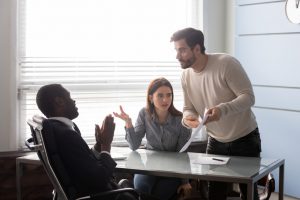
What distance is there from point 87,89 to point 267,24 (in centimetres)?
177

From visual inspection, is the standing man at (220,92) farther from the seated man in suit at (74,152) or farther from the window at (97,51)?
the window at (97,51)

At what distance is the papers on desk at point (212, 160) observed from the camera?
2.90 m

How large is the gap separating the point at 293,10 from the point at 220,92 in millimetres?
1490

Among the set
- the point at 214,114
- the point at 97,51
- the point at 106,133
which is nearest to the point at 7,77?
the point at 97,51

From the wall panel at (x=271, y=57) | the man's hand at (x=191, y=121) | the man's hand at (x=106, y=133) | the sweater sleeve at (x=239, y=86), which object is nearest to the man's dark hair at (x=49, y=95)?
the man's hand at (x=106, y=133)

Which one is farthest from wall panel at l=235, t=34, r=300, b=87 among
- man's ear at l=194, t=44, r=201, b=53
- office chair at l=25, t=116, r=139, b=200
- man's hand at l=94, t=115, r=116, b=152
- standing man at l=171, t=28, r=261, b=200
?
office chair at l=25, t=116, r=139, b=200

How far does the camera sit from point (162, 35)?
4.61m

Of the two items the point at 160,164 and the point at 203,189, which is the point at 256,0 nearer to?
the point at 203,189

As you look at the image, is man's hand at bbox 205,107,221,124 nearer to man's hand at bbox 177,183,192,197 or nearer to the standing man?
the standing man

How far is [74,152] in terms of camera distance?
245cm

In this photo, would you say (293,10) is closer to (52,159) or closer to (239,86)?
(239,86)

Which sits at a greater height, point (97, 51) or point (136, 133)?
point (97, 51)

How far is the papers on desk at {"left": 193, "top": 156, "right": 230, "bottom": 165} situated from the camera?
2.90 meters

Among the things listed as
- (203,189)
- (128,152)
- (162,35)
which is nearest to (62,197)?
(128,152)
